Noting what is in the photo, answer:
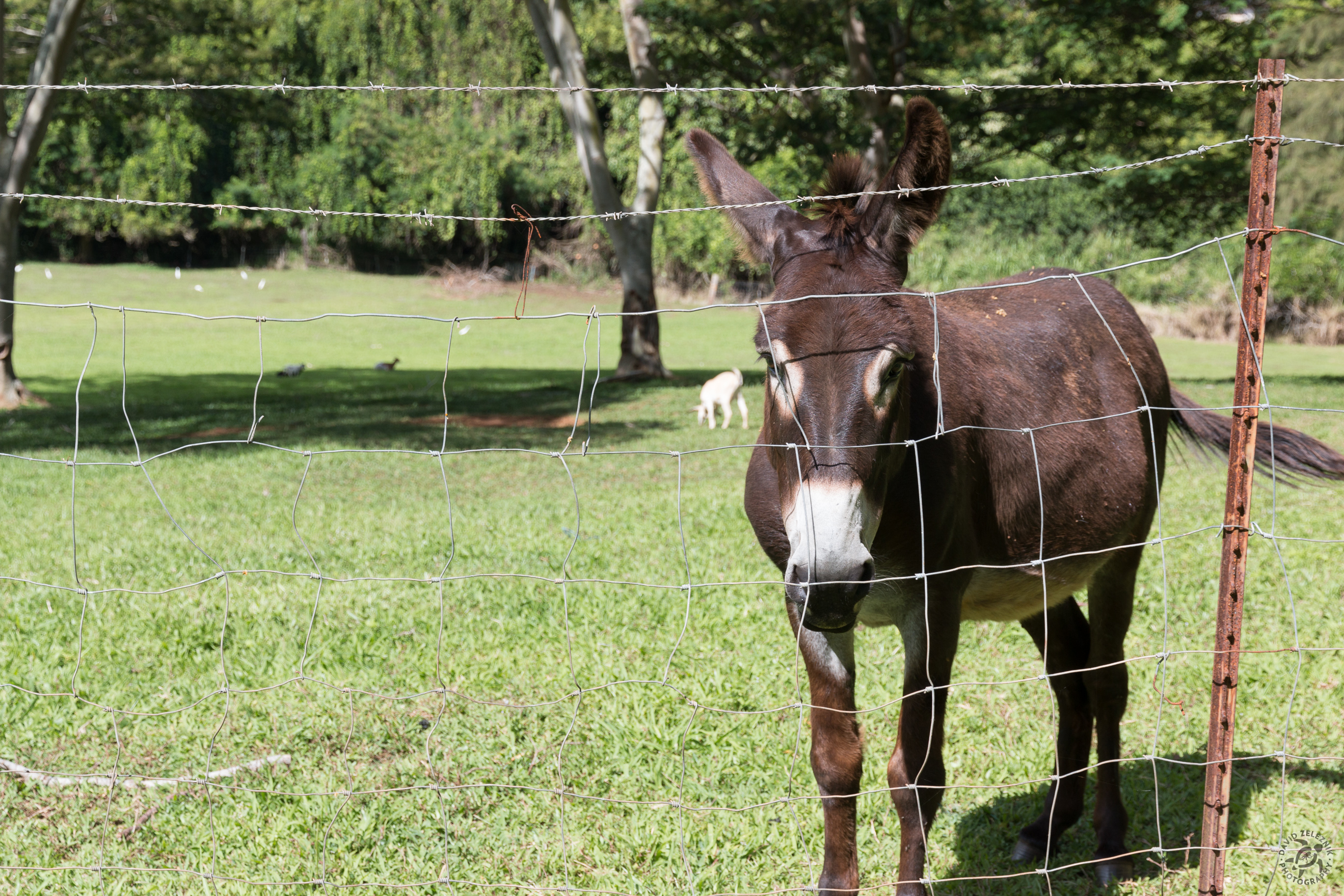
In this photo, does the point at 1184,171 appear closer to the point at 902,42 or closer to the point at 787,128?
the point at 902,42

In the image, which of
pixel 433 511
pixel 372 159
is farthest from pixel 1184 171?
pixel 372 159

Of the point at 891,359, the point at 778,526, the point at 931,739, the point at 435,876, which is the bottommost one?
the point at 435,876

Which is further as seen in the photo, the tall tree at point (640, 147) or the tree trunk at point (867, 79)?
the tree trunk at point (867, 79)

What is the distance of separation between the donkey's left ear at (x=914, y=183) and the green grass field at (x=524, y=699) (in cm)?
86

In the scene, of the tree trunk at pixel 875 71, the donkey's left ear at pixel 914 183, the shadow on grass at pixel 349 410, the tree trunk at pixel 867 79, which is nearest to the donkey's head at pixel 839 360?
the donkey's left ear at pixel 914 183

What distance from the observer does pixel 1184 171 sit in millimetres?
20453

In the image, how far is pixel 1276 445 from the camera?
174 inches

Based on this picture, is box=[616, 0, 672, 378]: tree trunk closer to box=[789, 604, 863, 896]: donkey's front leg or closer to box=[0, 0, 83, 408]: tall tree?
box=[0, 0, 83, 408]: tall tree

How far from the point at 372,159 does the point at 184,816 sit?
46.5 meters

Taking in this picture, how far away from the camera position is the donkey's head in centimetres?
239

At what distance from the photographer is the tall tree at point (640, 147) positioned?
17.8 m

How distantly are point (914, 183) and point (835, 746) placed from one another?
5.23 feet

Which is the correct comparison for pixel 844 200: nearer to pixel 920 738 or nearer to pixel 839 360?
pixel 839 360

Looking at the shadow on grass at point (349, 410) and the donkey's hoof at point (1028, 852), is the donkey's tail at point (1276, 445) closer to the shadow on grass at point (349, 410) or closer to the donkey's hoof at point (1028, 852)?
the donkey's hoof at point (1028, 852)
